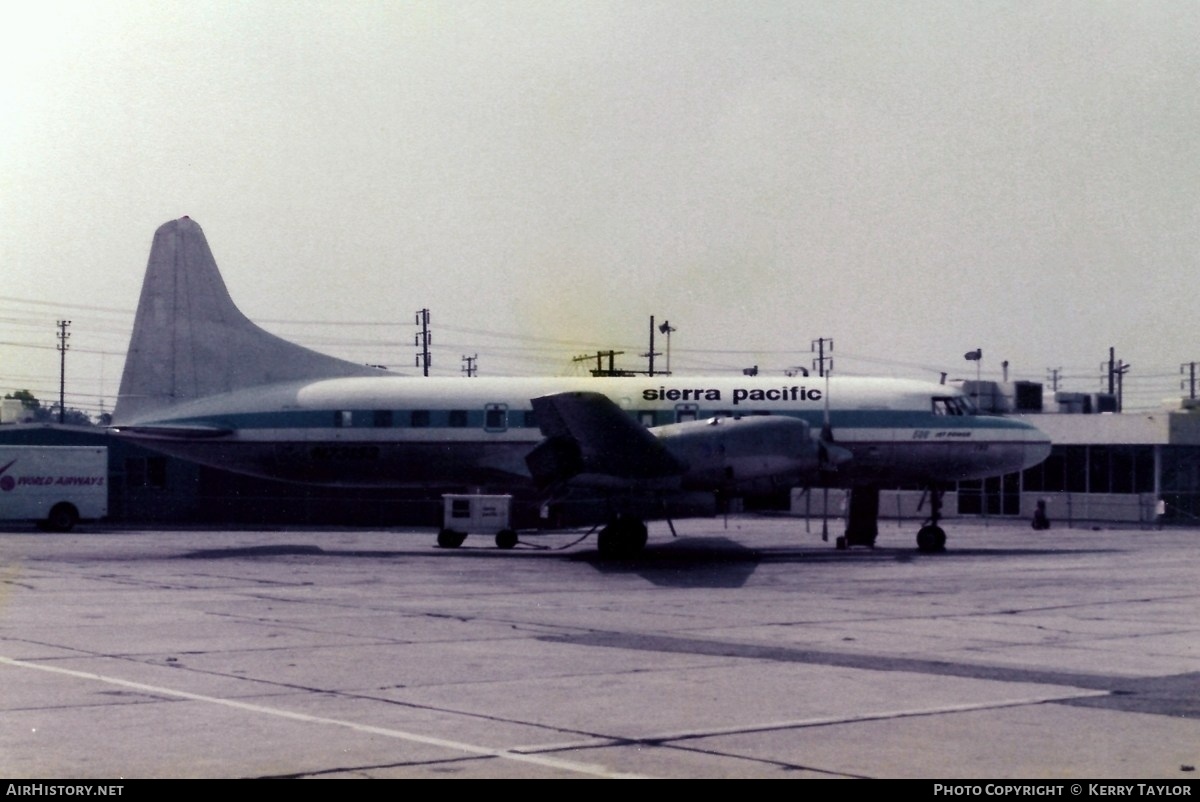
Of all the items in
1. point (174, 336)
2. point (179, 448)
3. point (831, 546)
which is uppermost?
point (174, 336)

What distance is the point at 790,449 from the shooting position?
34.6 metres

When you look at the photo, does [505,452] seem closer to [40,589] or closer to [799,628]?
[40,589]

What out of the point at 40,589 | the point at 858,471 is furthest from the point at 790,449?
the point at 40,589

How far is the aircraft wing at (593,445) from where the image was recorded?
32812 mm

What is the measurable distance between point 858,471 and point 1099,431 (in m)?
36.4

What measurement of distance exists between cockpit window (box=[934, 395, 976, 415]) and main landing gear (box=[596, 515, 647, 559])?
35.7 ft

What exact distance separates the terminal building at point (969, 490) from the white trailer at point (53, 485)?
33.9 feet

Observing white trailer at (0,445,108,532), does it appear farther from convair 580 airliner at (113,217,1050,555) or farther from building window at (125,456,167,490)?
building window at (125,456,167,490)

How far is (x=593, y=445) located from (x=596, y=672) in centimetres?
1840

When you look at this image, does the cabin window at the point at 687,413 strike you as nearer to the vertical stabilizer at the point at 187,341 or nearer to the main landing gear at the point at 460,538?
the main landing gear at the point at 460,538

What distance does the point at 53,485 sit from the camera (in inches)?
2073

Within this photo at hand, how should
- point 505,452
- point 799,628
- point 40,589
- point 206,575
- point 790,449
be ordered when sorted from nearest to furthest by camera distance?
point 799,628 → point 40,589 → point 206,575 → point 790,449 → point 505,452

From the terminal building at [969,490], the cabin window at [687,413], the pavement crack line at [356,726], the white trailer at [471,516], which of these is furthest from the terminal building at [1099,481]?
the pavement crack line at [356,726]

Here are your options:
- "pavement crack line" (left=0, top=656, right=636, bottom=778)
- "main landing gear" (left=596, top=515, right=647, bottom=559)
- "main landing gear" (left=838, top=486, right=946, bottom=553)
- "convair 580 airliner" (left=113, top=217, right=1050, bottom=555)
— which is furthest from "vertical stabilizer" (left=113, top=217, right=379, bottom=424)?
"pavement crack line" (left=0, top=656, right=636, bottom=778)
